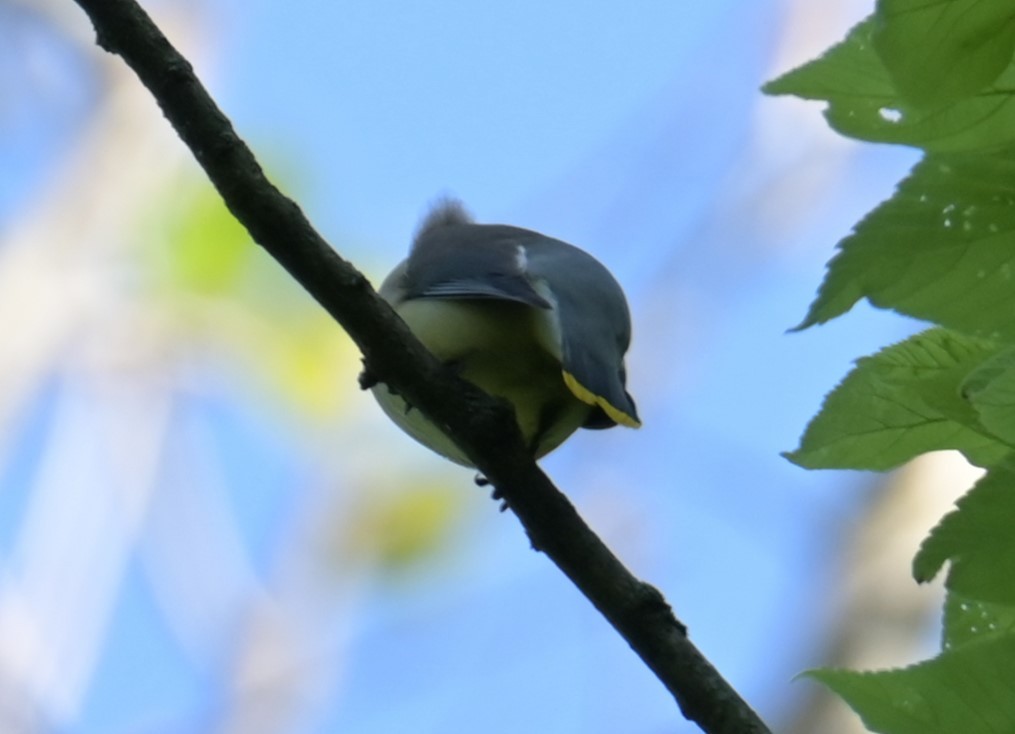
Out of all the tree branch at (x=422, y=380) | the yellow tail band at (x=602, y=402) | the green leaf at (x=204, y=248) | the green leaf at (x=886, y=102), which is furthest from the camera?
the green leaf at (x=204, y=248)

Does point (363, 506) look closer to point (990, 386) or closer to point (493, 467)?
point (493, 467)

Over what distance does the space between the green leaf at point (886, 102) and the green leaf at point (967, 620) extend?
350 millimetres

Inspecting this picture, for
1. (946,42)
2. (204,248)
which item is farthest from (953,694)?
(204,248)

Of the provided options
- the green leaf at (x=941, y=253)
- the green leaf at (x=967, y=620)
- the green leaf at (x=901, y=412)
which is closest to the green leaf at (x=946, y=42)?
the green leaf at (x=941, y=253)

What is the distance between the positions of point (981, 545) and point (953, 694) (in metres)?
0.11

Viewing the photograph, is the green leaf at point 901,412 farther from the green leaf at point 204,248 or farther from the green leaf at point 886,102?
the green leaf at point 204,248

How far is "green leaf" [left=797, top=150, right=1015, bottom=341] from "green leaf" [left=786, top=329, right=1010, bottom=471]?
0.04m

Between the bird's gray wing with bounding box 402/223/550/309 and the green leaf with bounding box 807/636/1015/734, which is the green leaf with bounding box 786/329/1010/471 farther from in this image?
the bird's gray wing with bounding box 402/223/550/309

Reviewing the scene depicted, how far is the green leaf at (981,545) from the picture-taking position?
1095 millimetres

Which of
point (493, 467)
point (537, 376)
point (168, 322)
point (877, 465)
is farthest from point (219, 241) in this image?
→ point (877, 465)

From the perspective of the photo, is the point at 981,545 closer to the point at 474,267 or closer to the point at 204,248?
the point at 474,267

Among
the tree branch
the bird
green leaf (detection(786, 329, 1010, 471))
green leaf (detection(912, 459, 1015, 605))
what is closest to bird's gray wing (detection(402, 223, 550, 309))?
the bird

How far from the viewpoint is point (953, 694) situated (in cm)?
106

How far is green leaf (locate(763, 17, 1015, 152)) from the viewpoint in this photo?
1.15 metres
